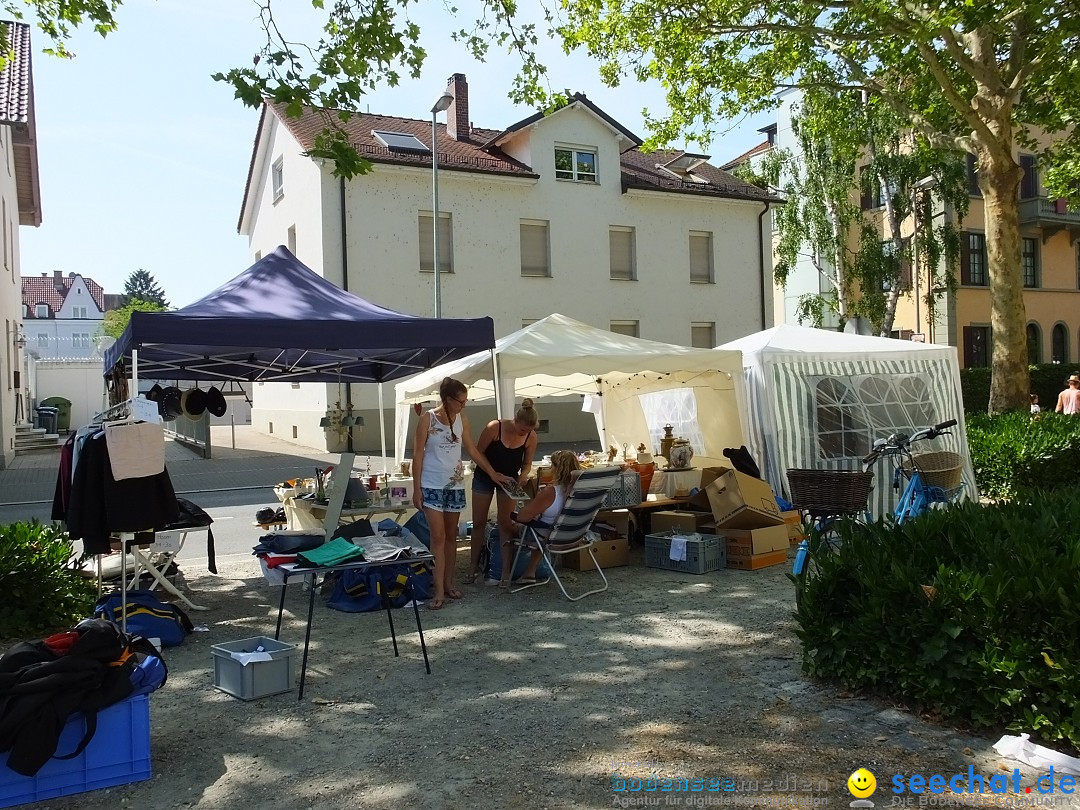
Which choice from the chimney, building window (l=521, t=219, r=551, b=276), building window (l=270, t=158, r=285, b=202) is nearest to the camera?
building window (l=521, t=219, r=551, b=276)

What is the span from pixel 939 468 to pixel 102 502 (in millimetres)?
5995

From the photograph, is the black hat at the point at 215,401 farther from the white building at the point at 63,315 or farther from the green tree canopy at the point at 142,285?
the green tree canopy at the point at 142,285

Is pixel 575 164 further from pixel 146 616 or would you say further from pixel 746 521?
pixel 146 616

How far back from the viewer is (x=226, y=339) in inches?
248

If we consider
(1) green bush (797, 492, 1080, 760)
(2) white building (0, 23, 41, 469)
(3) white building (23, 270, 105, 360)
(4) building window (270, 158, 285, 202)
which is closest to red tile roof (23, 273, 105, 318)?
(3) white building (23, 270, 105, 360)

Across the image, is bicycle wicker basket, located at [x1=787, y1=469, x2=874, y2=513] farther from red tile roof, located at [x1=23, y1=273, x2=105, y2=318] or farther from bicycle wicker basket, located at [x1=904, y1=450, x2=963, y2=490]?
red tile roof, located at [x1=23, y1=273, x2=105, y2=318]

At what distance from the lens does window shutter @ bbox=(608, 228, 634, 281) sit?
81.5ft

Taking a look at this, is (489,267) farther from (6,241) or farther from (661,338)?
(6,241)

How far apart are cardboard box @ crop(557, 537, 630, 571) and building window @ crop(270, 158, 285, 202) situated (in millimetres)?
19303

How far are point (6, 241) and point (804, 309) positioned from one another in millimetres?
20018

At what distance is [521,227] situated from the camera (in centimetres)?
2362

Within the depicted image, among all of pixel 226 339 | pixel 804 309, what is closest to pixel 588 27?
pixel 226 339

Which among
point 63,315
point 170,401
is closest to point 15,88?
point 170,401

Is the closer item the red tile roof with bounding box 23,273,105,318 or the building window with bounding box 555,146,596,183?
the building window with bounding box 555,146,596,183
